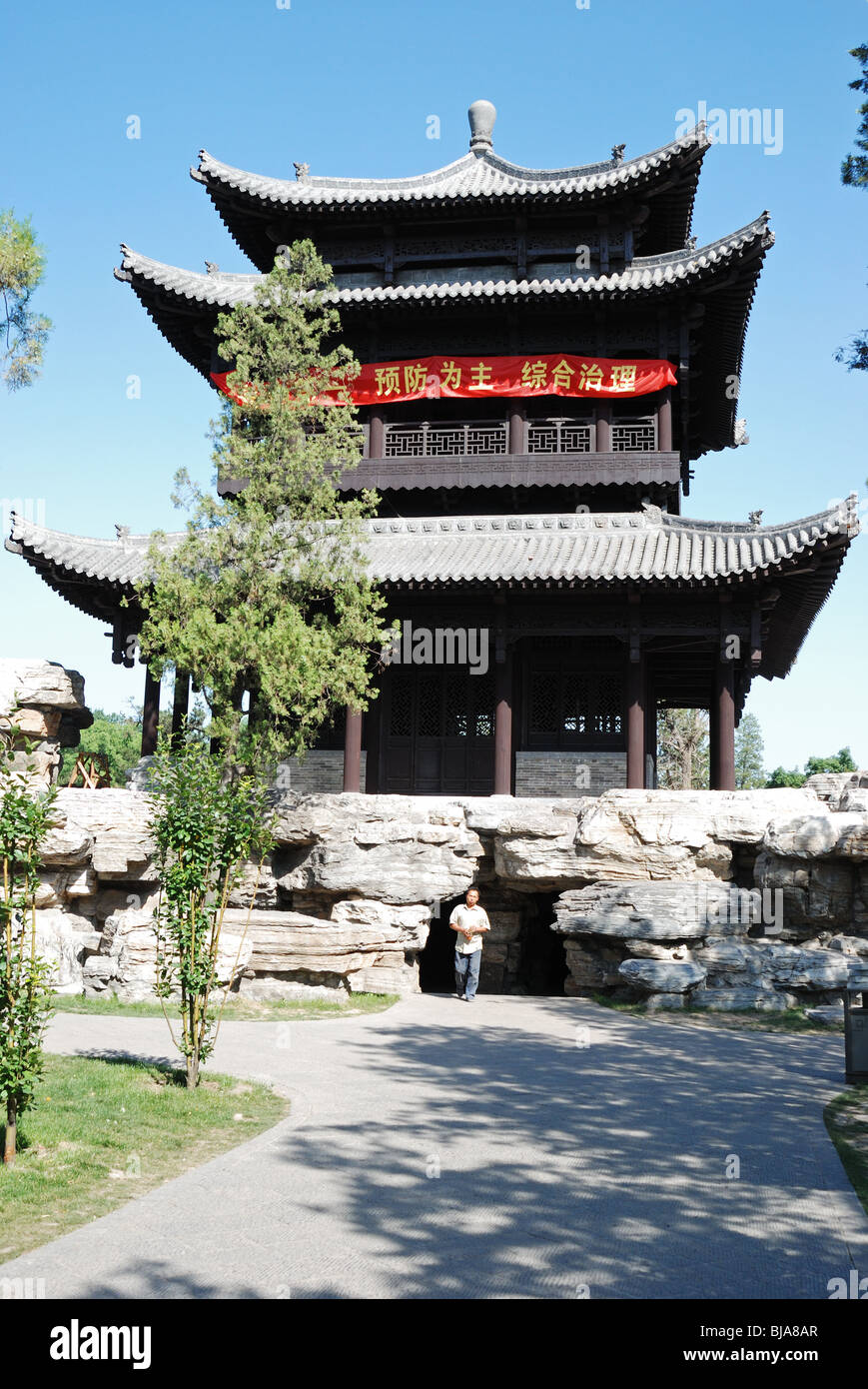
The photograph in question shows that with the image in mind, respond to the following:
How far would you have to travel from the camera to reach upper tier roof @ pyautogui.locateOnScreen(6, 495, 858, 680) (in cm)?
1648

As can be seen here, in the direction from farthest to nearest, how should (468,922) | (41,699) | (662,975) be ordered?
(41,699) < (468,922) < (662,975)

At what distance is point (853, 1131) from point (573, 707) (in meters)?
12.2

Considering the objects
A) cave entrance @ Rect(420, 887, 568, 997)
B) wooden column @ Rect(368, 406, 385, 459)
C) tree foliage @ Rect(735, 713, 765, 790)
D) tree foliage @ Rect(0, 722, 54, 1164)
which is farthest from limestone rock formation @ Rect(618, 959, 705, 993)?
tree foliage @ Rect(735, 713, 765, 790)

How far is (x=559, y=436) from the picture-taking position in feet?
65.5

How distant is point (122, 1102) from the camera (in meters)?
7.77

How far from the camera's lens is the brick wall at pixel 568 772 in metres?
18.6

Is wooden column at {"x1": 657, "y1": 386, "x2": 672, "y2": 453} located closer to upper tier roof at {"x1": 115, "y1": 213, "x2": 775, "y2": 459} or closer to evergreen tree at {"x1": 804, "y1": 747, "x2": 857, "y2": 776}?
upper tier roof at {"x1": 115, "y1": 213, "x2": 775, "y2": 459}

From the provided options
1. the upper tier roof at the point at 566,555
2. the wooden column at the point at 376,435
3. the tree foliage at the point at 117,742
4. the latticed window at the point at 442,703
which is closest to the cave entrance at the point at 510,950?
the latticed window at the point at 442,703

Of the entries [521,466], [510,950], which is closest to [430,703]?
[521,466]

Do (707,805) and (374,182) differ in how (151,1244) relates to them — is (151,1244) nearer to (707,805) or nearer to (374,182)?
(707,805)

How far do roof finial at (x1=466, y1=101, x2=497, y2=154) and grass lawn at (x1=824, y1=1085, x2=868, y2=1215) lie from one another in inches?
827

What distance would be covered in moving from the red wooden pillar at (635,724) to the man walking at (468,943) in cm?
442

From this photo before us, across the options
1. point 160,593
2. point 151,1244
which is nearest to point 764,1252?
point 151,1244

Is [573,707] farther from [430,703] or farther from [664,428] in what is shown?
[664,428]
